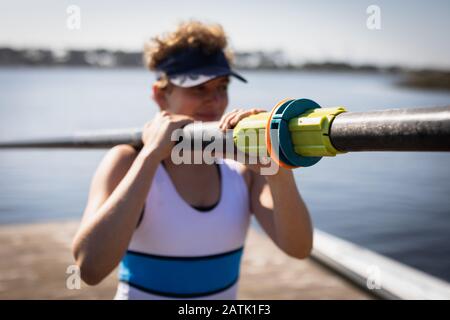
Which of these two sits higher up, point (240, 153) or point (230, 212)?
point (240, 153)

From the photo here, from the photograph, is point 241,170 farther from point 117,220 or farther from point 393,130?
point 393,130

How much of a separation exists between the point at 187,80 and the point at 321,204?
264 inches

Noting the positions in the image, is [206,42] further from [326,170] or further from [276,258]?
[326,170]

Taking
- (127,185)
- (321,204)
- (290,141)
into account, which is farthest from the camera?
(321,204)

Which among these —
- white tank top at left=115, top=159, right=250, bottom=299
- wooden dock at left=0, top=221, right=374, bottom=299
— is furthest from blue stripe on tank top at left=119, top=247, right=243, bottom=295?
wooden dock at left=0, top=221, right=374, bottom=299

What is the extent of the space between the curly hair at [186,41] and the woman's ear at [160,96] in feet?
0.08

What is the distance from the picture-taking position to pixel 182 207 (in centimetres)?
214

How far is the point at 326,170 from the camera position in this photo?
11562 mm

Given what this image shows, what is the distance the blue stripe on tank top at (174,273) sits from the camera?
2123 mm

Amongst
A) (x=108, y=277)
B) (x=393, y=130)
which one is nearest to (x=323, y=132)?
(x=393, y=130)

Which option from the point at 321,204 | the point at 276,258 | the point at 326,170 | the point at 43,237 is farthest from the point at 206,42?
the point at 326,170

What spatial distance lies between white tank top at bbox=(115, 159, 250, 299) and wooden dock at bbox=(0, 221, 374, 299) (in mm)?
1872

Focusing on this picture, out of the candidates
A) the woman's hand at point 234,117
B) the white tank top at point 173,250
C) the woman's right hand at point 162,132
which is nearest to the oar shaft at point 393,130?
the woman's hand at point 234,117

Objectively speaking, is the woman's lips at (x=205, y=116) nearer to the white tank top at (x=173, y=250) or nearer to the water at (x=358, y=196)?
the white tank top at (x=173, y=250)
